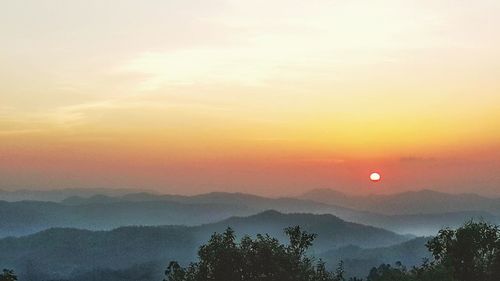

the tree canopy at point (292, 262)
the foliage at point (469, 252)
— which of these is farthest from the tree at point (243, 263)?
the foliage at point (469, 252)

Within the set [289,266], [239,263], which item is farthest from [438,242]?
[239,263]

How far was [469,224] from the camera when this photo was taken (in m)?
70.7

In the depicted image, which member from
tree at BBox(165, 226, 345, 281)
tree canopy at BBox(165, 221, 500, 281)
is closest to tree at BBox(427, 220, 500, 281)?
tree canopy at BBox(165, 221, 500, 281)

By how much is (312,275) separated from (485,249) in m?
22.0

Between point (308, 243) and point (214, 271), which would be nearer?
point (214, 271)

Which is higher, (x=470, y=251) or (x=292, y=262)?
(x=470, y=251)

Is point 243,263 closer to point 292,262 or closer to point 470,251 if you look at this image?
point 292,262

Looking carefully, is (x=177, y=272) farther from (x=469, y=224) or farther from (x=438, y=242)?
(x=469, y=224)

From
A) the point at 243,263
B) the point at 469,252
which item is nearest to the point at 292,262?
the point at 243,263

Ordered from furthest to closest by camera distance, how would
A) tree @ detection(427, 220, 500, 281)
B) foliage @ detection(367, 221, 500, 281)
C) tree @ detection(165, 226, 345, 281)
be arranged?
tree @ detection(427, 220, 500, 281)
foliage @ detection(367, 221, 500, 281)
tree @ detection(165, 226, 345, 281)

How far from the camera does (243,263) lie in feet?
192

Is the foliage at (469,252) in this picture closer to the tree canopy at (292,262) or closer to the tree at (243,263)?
the tree canopy at (292,262)

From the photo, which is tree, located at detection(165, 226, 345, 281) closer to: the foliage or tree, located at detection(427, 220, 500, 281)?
the foliage

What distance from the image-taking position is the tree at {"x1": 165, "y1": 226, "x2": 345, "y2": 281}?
5769cm
